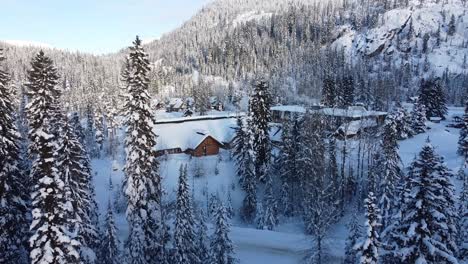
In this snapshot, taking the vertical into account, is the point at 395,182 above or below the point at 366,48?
below

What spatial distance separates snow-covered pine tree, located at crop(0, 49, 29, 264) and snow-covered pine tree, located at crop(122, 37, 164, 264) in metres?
6.25

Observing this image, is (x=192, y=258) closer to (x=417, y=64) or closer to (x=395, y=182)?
(x=395, y=182)

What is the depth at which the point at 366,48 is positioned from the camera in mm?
167500

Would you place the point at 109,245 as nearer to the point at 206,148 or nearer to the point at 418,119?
the point at 206,148

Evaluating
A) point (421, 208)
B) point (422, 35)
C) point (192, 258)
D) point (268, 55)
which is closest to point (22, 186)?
point (192, 258)

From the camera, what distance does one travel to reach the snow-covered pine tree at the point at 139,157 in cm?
2486

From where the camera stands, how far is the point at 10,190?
2362 centimetres

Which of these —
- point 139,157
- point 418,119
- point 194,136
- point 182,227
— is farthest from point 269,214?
point 418,119

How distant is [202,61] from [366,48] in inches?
2851

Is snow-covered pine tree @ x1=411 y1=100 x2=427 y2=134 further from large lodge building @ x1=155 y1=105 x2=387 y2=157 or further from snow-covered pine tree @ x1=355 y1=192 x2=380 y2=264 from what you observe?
snow-covered pine tree @ x1=355 y1=192 x2=380 y2=264

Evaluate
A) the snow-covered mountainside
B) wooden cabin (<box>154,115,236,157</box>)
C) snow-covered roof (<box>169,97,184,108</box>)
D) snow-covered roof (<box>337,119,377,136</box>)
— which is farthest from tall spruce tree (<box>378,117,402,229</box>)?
the snow-covered mountainside

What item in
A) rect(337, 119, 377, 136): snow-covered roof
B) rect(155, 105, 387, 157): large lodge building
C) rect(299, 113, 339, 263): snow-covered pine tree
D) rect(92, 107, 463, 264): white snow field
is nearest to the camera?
rect(92, 107, 463, 264): white snow field

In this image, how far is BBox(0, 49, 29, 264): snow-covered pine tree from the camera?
75.7 ft

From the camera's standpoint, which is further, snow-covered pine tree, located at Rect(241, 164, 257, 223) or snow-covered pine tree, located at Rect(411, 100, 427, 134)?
snow-covered pine tree, located at Rect(411, 100, 427, 134)
